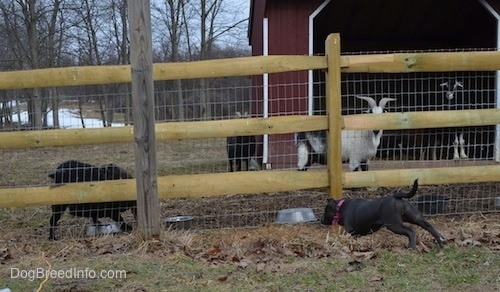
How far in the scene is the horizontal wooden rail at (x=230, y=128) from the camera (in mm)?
4508

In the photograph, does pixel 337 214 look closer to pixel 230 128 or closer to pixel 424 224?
pixel 424 224

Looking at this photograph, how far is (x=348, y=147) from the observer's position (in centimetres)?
821

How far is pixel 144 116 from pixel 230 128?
0.90 m

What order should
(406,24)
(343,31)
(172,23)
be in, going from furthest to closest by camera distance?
(172,23) → (343,31) → (406,24)

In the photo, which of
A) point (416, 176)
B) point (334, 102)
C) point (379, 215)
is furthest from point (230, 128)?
point (416, 176)

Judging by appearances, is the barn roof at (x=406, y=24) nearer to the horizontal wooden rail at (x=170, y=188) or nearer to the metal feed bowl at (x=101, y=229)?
the horizontal wooden rail at (x=170, y=188)

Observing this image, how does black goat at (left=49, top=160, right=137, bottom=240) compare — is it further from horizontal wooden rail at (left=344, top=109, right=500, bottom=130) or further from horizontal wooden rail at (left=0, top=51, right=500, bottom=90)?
horizontal wooden rail at (left=344, top=109, right=500, bottom=130)

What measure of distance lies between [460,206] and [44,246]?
4648 mm

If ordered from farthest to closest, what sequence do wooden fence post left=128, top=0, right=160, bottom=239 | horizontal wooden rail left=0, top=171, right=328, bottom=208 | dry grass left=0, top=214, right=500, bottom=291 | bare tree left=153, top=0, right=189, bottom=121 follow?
bare tree left=153, top=0, right=189, bottom=121, horizontal wooden rail left=0, top=171, right=328, bottom=208, wooden fence post left=128, top=0, right=160, bottom=239, dry grass left=0, top=214, right=500, bottom=291

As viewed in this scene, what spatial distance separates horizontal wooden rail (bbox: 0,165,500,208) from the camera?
4.46 m

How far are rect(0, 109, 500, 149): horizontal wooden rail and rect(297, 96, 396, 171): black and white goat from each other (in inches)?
135

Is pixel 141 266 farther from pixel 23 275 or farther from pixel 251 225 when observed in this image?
pixel 251 225

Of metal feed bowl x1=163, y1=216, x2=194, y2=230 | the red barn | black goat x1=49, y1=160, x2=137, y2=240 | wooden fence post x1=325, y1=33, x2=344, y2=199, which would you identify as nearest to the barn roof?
the red barn

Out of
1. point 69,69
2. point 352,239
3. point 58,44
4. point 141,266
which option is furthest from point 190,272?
point 58,44
